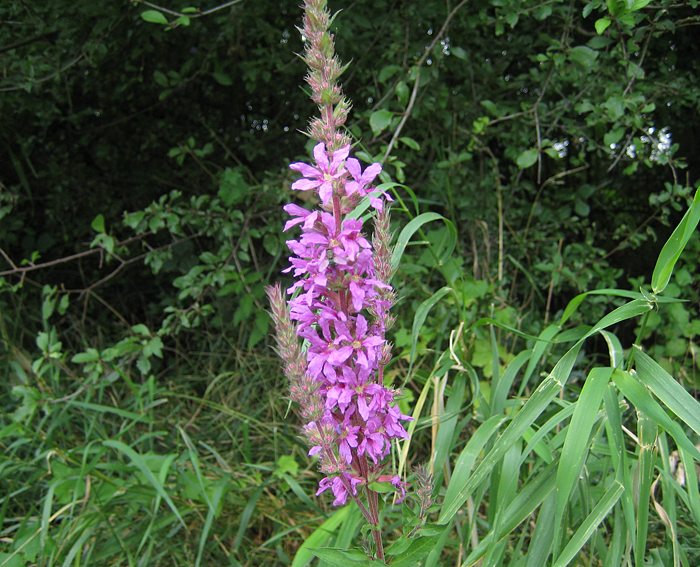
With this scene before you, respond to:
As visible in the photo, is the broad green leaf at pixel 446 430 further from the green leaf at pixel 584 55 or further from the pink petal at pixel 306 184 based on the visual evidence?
the green leaf at pixel 584 55

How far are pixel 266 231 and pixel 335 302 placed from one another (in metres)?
1.71

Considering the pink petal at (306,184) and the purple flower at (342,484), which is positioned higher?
the pink petal at (306,184)

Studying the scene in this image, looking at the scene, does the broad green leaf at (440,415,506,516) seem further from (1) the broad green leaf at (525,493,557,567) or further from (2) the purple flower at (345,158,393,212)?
(2) the purple flower at (345,158,393,212)

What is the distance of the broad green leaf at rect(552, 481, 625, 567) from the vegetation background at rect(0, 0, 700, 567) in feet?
1.41

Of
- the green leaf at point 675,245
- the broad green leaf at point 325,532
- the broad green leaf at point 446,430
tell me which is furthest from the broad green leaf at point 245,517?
the green leaf at point 675,245

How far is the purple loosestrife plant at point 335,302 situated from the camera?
108cm

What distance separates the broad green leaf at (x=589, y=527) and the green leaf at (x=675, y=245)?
14.8 inches

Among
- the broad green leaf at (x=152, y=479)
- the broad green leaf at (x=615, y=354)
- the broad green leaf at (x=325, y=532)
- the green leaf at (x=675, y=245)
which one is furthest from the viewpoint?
the broad green leaf at (x=152, y=479)

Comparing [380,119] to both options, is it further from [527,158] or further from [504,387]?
[504,387]

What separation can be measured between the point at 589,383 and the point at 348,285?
48cm

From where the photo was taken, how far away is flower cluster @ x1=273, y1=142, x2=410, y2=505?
3.53 feet

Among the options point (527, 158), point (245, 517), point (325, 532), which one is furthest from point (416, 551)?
point (527, 158)

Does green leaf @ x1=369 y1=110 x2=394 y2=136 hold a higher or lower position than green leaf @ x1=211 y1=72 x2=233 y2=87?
higher

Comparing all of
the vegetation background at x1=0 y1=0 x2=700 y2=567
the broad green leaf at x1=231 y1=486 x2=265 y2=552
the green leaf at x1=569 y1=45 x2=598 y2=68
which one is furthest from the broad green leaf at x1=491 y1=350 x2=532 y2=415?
the green leaf at x1=569 y1=45 x2=598 y2=68
